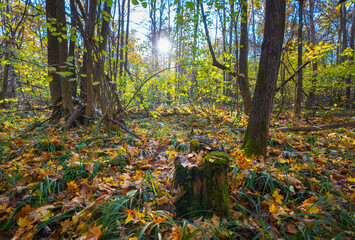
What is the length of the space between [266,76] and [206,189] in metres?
2.20

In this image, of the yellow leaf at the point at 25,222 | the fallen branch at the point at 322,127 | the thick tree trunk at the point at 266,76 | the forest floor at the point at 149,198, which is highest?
the thick tree trunk at the point at 266,76

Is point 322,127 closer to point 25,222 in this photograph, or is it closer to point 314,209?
point 314,209

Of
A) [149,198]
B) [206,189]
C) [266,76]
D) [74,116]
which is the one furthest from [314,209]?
[74,116]

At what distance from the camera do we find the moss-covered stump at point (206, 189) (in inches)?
64.4

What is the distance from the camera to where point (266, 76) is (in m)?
2.87

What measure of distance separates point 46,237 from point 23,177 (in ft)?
3.67

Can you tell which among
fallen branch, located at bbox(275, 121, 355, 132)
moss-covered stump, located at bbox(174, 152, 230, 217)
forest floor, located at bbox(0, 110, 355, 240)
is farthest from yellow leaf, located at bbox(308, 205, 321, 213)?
fallen branch, located at bbox(275, 121, 355, 132)

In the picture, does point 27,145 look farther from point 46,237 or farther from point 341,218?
point 341,218

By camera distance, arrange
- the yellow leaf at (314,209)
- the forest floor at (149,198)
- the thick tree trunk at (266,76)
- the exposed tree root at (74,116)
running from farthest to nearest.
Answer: the exposed tree root at (74,116), the thick tree trunk at (266,76), the yellow leaf at (314,209), the forest floor at (149,198)

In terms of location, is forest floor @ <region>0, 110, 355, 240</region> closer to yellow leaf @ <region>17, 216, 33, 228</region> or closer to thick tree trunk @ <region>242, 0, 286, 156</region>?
yellow leaf @ <region>17, 216, 33, 228</region>

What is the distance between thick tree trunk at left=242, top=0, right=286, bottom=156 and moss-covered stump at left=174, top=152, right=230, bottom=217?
161 centimetres

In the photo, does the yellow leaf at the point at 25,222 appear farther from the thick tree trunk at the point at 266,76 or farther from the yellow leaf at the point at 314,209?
the thick tree trunk at the point at 266,76

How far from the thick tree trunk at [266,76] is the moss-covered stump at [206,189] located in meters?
1.61

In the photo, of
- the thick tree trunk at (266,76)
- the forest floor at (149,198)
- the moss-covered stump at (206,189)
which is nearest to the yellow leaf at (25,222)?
the forest floor at (149,198)
